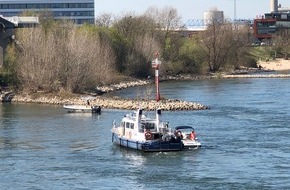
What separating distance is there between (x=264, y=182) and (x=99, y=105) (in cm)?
3322

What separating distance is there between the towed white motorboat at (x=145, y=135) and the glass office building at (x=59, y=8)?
4067 inches

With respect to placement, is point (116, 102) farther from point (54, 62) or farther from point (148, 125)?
point (148, 125)

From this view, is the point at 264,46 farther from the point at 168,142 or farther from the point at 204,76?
the point at 168,142

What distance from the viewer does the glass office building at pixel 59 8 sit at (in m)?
151

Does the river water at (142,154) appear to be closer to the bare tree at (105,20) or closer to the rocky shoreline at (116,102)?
the rocky shoreline at (116,102)

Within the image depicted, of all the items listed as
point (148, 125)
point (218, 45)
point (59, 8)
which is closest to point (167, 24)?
point (218, 45)

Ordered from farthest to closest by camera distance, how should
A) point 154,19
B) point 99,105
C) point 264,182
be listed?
point 154,19 < point 99,105 < point 264,182

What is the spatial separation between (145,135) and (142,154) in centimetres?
106

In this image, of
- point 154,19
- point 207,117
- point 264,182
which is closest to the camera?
point 264,182

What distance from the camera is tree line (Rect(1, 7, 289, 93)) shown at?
76000 millimetres

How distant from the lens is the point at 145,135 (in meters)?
44.5

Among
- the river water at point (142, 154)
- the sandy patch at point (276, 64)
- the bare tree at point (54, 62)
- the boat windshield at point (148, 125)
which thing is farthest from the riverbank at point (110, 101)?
the sandy patch at point (276, 64)

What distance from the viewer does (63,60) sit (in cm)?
7606

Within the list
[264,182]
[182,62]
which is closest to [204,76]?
[182,62]
